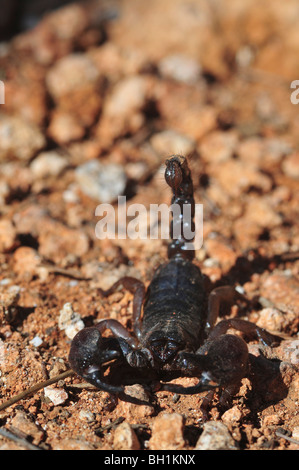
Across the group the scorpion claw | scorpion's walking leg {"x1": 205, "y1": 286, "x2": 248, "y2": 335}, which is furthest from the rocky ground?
the scorpion claw

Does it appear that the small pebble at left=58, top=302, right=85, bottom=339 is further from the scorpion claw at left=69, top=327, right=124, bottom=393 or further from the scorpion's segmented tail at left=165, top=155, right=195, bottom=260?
the scorpion's segmented tail at left=165, top=155, right=195, bottom=260

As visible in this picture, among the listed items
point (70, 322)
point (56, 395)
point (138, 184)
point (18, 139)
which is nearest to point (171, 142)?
point (138, 184)

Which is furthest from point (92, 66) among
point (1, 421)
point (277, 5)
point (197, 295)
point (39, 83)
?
point (1, 421)

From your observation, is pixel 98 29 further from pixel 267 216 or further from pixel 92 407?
pixel 92 407

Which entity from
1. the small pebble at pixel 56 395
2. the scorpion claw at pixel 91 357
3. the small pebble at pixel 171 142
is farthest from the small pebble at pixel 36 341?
the small pebble at pixel 171 142

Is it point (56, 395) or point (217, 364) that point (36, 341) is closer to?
point (56, 395)
